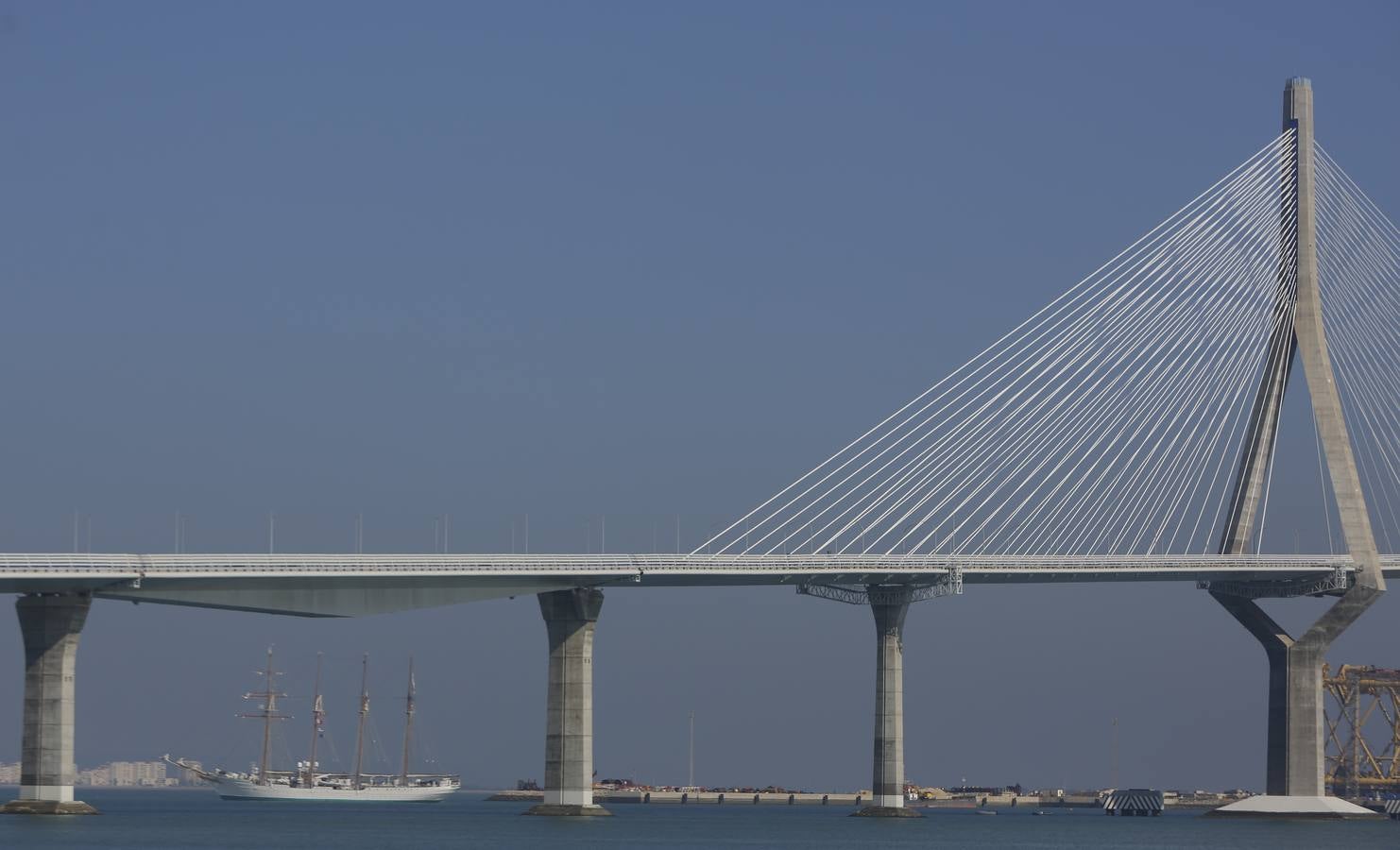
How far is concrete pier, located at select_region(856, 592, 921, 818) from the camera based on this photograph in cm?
10531

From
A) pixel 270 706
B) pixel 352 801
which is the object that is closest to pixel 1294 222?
pixel 352 801

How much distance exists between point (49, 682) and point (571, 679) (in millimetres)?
23018

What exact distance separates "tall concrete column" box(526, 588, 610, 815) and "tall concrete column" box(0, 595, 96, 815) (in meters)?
21.4

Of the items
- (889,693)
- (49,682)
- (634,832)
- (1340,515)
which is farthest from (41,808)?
(1340,515)

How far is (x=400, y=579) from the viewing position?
286ft

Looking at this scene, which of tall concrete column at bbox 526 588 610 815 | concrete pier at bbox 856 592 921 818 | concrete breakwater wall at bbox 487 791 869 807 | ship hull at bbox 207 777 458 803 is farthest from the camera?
concrete breakwater wall at bbox 487 791 869 807

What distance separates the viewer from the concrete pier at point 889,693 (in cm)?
10531

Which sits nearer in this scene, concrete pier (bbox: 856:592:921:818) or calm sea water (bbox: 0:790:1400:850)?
calm sea water (bbox: 0:790:1400:850)

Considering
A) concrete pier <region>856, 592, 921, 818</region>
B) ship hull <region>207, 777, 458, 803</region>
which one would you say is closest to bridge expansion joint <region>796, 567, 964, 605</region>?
concrete pier <region>856, 592, 921, 818</region>

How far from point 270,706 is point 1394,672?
9524 cm

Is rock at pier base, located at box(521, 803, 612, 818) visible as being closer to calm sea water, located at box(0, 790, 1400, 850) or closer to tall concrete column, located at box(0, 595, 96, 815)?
calm sea water, located at box(0, 790, 1400, 850)

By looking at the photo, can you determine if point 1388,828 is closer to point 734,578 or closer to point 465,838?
point 734,578

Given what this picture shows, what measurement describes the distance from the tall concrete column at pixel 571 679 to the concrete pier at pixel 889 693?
661 inches

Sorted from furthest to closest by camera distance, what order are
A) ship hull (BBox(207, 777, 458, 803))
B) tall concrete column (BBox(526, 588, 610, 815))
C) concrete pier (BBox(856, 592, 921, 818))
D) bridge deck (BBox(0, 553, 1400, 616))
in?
ship hull (BBox(207, 777, 458, 803))
concrete pier (BBox(856, 592, 921, 818))
tall concrete column (BBox(526, 588, 610, 815))
bridge deck (BBox(0, 553, 1400, 616))
